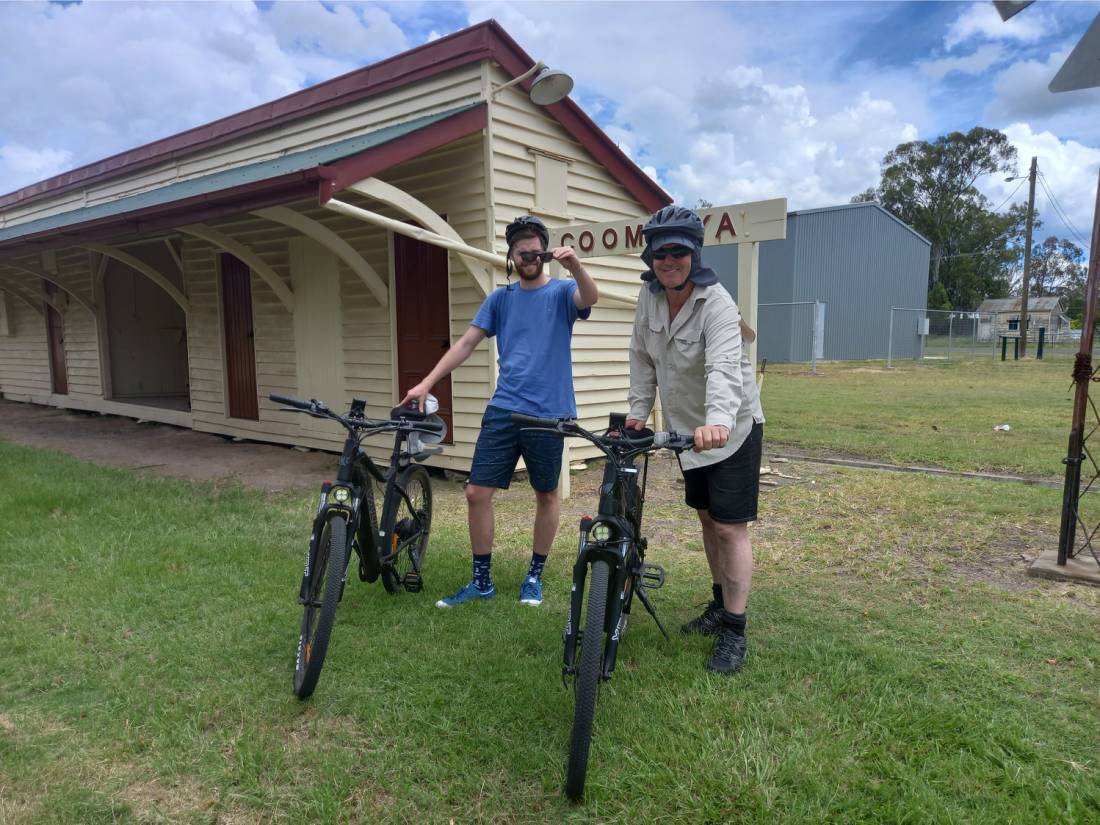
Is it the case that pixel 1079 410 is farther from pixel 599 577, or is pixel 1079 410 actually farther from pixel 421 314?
pixel 421 314

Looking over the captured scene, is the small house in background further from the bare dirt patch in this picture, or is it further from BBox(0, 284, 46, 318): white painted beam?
BBox(0, 284, 46, 318): white painted beam

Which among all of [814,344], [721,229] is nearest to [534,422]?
[721,229]

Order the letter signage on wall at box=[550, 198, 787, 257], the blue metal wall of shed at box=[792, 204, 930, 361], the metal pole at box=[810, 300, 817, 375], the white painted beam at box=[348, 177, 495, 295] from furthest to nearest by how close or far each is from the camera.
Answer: the blue metal wall of shed at box=[792, 204, 930, 361] < the metal pole at box=[810, 300, 817, 375] < the white painted beam at box=[348, 177, 495, 295] < the letter signage on wall at box=[550, 198, 787, 257]

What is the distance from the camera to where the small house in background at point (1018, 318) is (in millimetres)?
38156

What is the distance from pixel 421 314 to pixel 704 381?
448cm

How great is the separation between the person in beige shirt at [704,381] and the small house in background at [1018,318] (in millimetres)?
34998

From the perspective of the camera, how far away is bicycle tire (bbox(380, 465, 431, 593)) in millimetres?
3527

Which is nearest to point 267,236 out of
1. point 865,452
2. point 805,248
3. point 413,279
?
point 413,279

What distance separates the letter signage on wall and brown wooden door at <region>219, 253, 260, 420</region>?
4.96 meters

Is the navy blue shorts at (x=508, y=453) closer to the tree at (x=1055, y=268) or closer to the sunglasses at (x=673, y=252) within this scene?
the sunglasses at (x=673, y=252)

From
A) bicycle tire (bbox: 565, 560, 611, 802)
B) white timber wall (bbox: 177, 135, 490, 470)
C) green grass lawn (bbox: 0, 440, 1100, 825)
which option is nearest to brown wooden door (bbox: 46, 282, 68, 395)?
white timber wall (bbox: 177, 135, 490, 470)

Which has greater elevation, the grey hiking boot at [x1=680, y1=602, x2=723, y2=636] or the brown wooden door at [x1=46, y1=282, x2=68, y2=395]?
the brown wooden door at [x1=46, y1=282, x2=68, y2=395]

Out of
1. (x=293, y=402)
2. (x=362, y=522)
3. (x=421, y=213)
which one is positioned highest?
(x=421, y=213)

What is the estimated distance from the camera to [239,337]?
29.6ft
